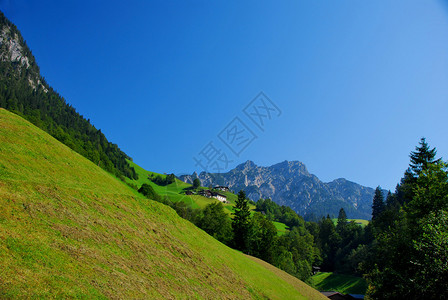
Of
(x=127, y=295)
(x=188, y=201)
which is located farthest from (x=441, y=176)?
(x=188, y=201)

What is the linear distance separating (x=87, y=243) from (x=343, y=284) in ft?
335

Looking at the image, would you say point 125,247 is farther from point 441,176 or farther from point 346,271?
point 346,271

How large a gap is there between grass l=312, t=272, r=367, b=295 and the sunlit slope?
61.7 meters

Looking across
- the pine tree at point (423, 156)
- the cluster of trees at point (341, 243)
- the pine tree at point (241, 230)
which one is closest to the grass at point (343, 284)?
the cluster of trees at point (341, 243)

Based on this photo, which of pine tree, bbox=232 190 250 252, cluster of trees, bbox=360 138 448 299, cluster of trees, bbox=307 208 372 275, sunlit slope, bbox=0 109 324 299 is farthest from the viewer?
cluster of trees, bbox=307 208 372 275

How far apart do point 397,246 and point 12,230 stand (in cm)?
3286

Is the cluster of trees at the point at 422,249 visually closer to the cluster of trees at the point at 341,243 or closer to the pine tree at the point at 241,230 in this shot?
the pine tree at the point at 241,230

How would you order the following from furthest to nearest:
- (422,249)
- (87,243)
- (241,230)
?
(241,230) → (422,249) → (87,243)

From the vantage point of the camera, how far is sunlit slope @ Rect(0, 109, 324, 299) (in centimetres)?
1336

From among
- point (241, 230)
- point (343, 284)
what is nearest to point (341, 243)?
point (343, 284)

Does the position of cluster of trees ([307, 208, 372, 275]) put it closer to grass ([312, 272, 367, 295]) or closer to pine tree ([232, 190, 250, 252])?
grass ([312, 272, 367, 295])

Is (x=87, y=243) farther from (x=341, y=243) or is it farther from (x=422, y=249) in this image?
(x=341, y=243)

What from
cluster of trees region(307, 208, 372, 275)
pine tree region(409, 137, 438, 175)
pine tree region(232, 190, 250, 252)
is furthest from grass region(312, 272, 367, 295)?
pine tree region(409, 137, 438, 175)

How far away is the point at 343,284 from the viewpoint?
94.1 metres
